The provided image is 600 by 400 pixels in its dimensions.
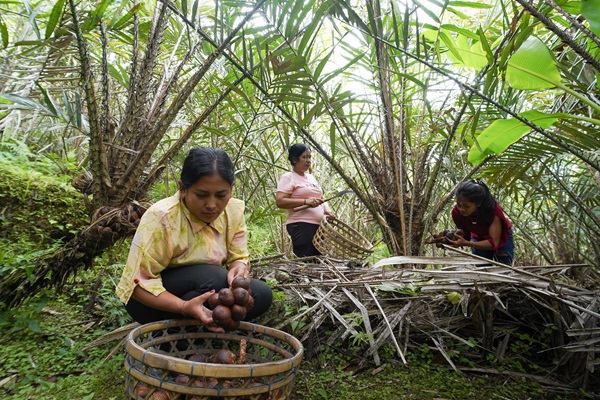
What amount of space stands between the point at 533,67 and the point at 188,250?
1434 millimetres

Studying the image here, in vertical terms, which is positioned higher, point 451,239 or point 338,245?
point 451,239

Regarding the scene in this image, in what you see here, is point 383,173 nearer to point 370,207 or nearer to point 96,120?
point 370,207

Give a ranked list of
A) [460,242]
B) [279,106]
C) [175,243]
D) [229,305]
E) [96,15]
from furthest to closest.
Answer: [460,242]
[279,106]
[96,15]
[175,243]
[229,305]

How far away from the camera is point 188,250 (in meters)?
1.61

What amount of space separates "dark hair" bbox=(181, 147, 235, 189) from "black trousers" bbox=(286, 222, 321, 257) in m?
1.75

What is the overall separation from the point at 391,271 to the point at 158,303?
3.97 ft

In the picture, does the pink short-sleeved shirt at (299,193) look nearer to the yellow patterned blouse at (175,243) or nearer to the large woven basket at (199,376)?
the yellow patterned blouse at (175,243)

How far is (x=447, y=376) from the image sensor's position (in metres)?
1.61

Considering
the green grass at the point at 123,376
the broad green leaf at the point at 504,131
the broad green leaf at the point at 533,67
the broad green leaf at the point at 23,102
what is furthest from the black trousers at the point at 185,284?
the broad green leaf at the point at 533,67

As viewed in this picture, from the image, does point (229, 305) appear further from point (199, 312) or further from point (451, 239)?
point (451, 239)

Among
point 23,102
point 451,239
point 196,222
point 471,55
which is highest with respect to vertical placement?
point 471,55

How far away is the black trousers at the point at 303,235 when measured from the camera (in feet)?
10.5

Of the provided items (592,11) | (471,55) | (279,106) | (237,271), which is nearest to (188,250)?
(237,271)

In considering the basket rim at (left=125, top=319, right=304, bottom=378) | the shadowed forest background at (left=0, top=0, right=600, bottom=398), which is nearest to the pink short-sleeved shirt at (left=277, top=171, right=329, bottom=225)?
the shadowed forest background at (left=0, top=0, right=600, bottom=398)
